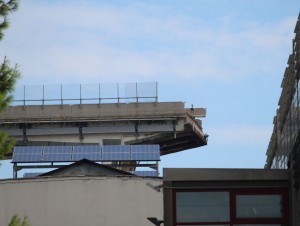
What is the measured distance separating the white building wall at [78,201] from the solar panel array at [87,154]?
2385cm

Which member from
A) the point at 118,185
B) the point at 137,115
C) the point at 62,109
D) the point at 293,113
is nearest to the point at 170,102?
the point at 137,115

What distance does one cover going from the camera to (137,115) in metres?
102

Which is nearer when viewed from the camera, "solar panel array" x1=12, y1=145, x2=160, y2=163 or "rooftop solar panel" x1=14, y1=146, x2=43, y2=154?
"solar panel array" x1=12, y1=145, x2=160, y2=163

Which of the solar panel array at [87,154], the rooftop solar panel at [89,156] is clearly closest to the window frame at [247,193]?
the solar panel array at [87,154]

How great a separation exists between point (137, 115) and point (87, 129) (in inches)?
219

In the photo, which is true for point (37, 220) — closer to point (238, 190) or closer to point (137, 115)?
point (238, 190)

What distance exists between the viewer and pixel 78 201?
5312cm

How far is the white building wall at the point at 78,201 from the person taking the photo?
2083 inches

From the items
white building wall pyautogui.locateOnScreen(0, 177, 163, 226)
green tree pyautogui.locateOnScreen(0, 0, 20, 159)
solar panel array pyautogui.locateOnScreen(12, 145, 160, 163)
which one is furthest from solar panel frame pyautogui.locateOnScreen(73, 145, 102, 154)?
green tree pyautogui.locateOnScreen(0, 0, 20, 159)

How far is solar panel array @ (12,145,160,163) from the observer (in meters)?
77.9

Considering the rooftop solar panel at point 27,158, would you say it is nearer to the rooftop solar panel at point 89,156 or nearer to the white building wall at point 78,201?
the rooftop solar panel at point 89,156

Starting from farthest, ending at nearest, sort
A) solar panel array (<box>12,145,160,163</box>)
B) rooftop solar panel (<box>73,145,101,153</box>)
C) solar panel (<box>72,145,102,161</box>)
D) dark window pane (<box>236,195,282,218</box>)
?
1. rooftop solar panel (<box>73,145,101,153</box>)
2. solar panel (<box>72,145,102,161</box>)
3. solar panel array (<box>12,145,160,163</box>)
4. dark window pane (<box>236,195,282,218</box>)

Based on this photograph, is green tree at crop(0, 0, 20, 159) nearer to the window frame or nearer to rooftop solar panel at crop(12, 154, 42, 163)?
the window frame

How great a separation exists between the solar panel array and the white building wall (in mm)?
23854
